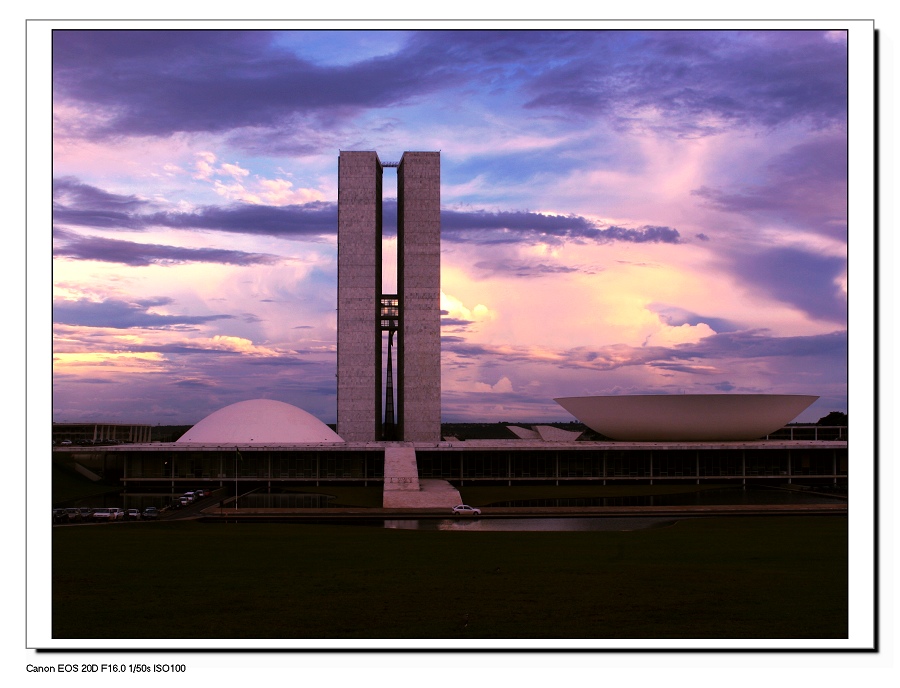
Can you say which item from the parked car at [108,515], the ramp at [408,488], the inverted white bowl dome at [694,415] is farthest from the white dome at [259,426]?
the parked car at [108,515]

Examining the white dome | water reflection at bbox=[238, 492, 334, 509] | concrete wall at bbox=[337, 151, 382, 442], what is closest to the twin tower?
concrete wall at bbox=[337, 151, 382, 442]

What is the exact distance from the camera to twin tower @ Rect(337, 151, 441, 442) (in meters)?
84.8

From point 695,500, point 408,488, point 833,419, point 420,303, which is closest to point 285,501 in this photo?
point 408,488

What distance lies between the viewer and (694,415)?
7056 cm

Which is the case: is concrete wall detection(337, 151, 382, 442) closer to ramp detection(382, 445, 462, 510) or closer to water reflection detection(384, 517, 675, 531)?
ramp detection(382, 445, 462, 510)

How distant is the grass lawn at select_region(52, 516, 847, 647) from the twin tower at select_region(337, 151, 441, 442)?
169 ft

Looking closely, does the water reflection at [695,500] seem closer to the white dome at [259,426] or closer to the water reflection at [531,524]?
the water reflection at [531,524]

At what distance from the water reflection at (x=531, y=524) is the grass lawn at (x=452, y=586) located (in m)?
5.34

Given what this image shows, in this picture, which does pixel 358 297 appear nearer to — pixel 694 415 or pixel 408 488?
pixel 408 488

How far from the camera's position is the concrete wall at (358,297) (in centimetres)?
8438
